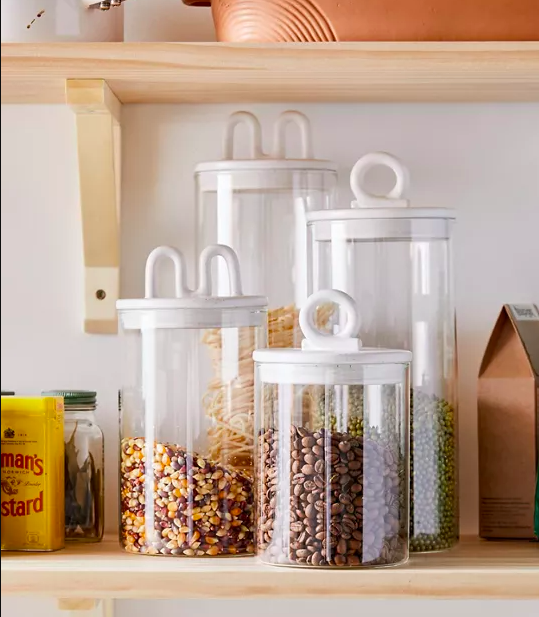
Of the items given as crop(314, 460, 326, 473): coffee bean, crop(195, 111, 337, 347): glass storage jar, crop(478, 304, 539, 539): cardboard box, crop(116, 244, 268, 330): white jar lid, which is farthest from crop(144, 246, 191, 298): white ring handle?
crop(478, 304, 539, 539): cardboard box

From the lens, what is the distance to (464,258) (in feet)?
3.73

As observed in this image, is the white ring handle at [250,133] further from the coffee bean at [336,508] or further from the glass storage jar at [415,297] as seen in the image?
the coffee bean at [336,508]

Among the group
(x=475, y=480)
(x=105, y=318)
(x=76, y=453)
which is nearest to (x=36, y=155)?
(x=105, y=318)

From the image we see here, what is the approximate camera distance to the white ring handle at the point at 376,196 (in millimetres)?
1005

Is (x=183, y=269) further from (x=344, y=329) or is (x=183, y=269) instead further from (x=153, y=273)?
(x=344, y=329)

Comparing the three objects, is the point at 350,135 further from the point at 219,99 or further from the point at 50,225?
the point at 50,225

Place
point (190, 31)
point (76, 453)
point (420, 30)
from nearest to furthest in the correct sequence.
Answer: point (420, 30) → point (76, 453) → point (190, 31)

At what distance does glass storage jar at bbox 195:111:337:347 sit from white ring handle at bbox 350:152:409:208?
59 millimetres

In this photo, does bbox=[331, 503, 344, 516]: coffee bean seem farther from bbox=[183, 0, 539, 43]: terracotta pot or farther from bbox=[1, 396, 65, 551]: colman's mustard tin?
bbox=[183, 0, 539, 43]: terracotta pot

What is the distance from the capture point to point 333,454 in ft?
2.89

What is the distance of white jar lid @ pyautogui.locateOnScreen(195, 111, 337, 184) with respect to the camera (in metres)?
1.05

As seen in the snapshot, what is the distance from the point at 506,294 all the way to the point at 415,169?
17cm

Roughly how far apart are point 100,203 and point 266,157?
0.61 feet

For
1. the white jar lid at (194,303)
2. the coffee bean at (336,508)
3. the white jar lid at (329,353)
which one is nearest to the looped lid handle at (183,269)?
the white jar lid at (194,303)
